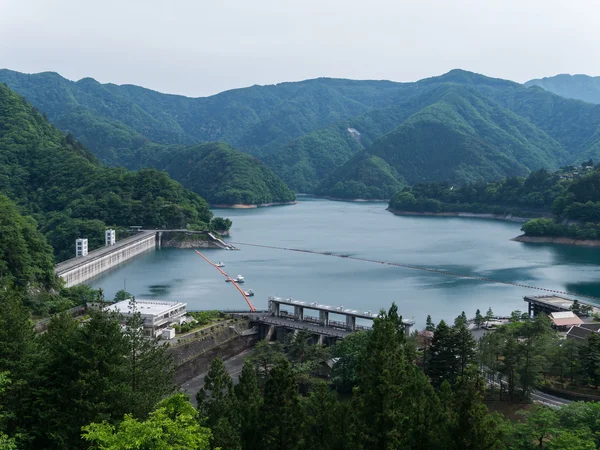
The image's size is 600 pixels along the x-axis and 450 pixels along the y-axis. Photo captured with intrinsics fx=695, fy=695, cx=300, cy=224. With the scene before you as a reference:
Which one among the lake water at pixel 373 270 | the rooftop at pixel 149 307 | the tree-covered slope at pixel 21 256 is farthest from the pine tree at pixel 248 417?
the lake water at pixel 373 270

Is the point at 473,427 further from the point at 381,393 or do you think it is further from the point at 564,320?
the point at 564,320

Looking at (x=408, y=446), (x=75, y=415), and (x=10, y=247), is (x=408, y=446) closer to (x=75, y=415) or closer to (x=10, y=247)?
(x=75, y=415)

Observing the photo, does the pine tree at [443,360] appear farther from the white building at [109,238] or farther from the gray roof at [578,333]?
the white building at [109,238]

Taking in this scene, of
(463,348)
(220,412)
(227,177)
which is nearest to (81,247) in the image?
(463,348)

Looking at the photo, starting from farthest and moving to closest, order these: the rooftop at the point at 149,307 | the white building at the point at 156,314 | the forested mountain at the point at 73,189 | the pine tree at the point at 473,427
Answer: the forested mountain at the point at 73,189
the rooftop at the point at 149,307
the white building at the point at 156,314
the pine tree at the point at 473,427

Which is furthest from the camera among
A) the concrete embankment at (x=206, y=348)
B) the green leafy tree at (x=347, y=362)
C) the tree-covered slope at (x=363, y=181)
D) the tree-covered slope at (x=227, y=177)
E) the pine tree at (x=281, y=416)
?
the tree-covered slope at (x=363, y=181)

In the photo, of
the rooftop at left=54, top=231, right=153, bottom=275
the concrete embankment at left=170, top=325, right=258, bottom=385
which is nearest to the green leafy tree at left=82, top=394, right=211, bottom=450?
the concrete embankment at left=170, top=325, right=258, bottom=385
